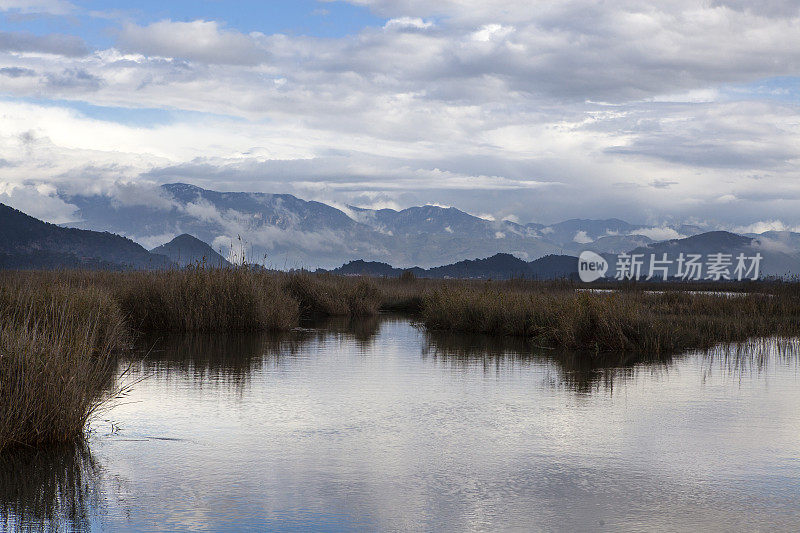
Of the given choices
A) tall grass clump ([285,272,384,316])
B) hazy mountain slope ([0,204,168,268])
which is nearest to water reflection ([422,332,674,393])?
tall grass clump ([285,272,384,316])

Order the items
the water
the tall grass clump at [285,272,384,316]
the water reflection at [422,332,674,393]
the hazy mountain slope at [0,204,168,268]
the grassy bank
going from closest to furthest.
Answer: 1. the water
2. the water reflection at [422,332,674,393]
3. the grassy bank
4. the tall grass clump at [285,272,384,316]
5. the hazy mountain slope at [0,204,168,268]

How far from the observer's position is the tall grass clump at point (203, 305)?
57.7 ft

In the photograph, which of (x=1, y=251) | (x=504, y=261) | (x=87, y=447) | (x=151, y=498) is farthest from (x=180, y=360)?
(x=504, y=261)

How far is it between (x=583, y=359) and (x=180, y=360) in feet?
21.4

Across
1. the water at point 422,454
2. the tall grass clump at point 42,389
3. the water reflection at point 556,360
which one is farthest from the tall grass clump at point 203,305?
the tall grass clump at point 42,389

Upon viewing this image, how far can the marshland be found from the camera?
224 inches

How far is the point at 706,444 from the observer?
766cm

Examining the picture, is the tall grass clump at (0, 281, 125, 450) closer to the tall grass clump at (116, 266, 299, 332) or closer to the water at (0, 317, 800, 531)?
the water at (0, 317, 800, 531)

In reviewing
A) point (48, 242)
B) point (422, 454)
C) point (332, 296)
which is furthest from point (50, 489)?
point (48, 242)

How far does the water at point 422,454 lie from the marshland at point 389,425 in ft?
0.09

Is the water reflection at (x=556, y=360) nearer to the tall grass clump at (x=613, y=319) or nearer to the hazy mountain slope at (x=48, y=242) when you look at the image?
the tall grass clump at (x=613, y=319)

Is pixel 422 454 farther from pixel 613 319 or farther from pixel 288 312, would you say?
pixel 288 312

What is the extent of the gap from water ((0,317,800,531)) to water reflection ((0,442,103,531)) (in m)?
0.02

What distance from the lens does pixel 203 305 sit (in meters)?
17.6
